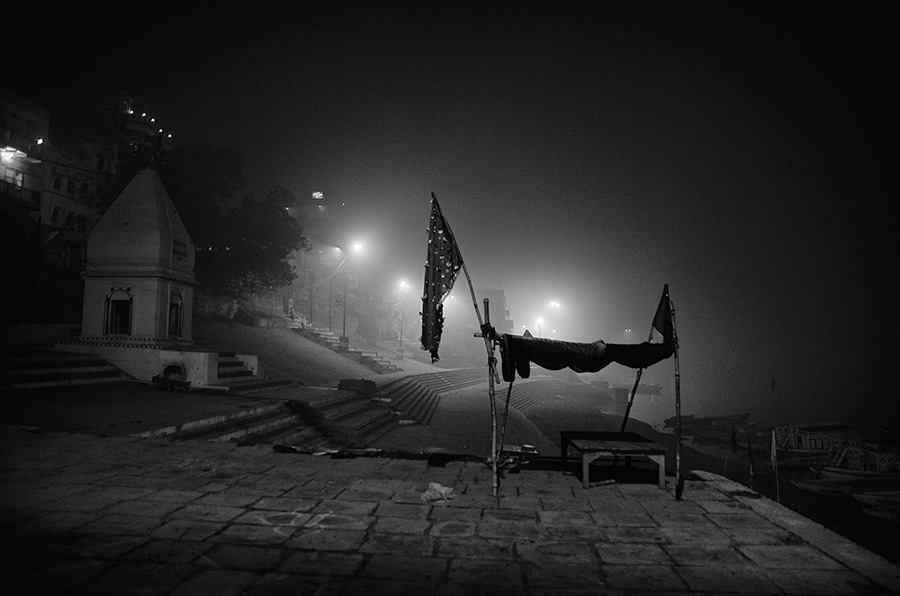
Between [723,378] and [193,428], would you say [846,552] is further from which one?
[723,378]

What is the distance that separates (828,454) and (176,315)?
28.8 m

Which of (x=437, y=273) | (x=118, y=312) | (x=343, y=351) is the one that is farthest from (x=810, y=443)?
(x=118, y=312)

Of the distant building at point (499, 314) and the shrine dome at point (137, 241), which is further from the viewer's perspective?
the distant building at point (499, 314)

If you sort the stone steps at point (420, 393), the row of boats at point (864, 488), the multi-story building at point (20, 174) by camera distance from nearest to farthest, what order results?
the row of boats at point (864, 488)
the stone steps at point (420, 393)
the multi-story building at point (20, 174)

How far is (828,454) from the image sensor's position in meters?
20.8

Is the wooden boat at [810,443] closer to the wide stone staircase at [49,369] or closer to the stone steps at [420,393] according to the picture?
the stone steps at [420,393]

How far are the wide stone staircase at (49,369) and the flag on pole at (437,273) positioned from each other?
12.6 meters

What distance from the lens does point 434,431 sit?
17.8m

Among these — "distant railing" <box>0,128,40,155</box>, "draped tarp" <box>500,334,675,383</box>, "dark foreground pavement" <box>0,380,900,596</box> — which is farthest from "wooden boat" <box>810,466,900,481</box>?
"distant railing" <box>0,128,40,155</box>

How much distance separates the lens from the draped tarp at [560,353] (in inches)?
259

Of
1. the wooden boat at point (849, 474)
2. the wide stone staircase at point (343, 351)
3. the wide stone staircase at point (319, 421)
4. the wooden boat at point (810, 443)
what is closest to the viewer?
the wide stone staircase at point (319, 421)

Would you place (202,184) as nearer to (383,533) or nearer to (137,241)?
(137,241)

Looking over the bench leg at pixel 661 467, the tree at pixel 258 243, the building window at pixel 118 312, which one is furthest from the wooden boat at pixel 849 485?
the tree at pixel 258 243

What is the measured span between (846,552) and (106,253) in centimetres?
2121
